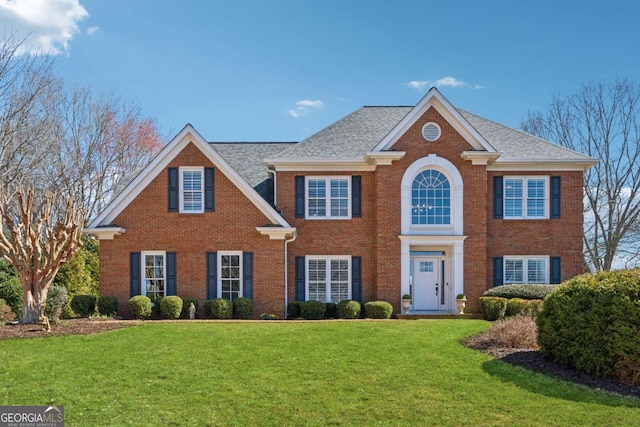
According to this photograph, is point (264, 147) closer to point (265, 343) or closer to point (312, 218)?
point (312, 218)

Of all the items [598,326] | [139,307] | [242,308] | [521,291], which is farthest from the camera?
[521,291]

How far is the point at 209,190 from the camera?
18.1 metres

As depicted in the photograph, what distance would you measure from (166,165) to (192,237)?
2.87m

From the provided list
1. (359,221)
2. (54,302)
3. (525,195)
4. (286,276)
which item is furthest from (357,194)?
(54,302)

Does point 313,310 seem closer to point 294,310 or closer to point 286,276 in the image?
point 294,310

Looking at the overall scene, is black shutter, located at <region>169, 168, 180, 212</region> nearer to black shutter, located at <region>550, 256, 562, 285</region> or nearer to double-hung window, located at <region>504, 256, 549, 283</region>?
double-hung window, located at <region>504, 256, 549, 283</region>

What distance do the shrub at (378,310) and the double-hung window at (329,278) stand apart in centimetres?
161

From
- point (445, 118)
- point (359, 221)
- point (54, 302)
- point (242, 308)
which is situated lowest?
point (242, 308)

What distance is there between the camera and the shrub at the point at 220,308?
1694cm

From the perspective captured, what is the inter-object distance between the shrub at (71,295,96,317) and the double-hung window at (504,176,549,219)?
16171mm

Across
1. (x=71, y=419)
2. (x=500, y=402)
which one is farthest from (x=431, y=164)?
(x=71, y=419)

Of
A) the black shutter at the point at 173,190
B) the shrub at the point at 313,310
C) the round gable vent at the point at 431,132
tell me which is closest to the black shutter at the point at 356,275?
the shrub at the point at 313,310

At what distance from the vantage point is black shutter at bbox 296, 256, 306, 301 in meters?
19.0

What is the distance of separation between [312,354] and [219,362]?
2.02 m
